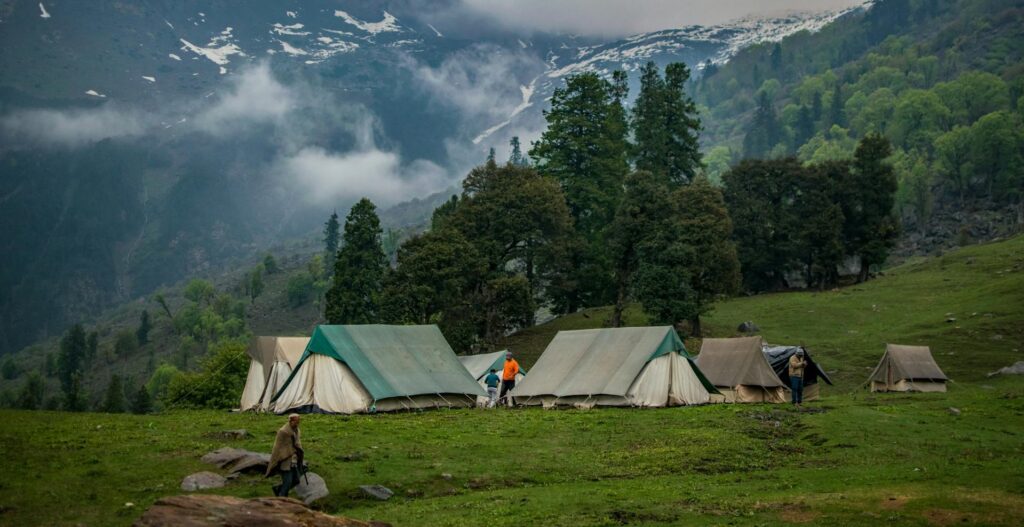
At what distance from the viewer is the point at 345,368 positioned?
4050cm

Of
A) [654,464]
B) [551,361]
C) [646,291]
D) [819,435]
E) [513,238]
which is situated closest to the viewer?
[654,464]

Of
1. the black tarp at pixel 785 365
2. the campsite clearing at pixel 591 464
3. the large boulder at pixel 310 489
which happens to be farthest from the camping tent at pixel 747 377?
the large boulder at pixel 310 489

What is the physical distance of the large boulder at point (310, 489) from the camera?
69.4 ft

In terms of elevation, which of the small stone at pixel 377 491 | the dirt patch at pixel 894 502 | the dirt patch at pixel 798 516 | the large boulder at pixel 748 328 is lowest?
the small stone at pixel 377 491

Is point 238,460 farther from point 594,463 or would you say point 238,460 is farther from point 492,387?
point 492,387

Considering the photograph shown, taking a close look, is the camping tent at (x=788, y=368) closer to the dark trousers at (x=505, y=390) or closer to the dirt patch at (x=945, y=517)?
the dark trousers at (x=505, y=390)

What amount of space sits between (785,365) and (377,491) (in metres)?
28.3

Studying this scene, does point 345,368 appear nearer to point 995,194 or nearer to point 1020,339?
point 1020,339

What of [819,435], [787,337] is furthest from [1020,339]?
[819,435]

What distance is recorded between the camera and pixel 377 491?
22344mm

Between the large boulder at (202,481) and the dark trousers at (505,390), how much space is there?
23434 mm

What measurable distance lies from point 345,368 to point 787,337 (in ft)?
132

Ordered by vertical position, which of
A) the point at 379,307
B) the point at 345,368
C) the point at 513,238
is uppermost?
the point at 513,238

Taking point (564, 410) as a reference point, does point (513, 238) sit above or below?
above
